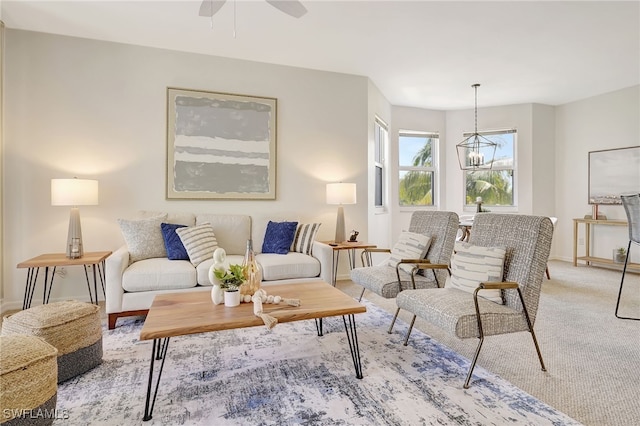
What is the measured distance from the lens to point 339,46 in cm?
386

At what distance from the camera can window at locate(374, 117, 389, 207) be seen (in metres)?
5.60

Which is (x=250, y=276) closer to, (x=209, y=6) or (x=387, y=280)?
(x=387, y=280)

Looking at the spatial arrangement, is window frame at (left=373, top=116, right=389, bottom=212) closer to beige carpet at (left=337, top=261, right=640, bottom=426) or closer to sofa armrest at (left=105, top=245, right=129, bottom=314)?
beige carpet at (left=337, top=261, right=640, bottom=426)

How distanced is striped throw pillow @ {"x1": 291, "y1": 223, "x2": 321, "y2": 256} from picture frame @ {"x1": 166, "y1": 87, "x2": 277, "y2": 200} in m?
0.68

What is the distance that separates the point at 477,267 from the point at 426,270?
671 mm

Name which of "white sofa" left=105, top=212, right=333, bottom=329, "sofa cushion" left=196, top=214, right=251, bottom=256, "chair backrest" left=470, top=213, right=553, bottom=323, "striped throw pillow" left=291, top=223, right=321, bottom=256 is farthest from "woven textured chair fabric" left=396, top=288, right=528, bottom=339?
"sofa cushion" left=196, top=214, right=251, bottom=256

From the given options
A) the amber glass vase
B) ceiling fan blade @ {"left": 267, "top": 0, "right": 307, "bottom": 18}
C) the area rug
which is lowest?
the area rug

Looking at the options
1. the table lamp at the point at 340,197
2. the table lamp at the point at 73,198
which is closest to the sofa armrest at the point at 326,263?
the table lamp at the point at 340,197

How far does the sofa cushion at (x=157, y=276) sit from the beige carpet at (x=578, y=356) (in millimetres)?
1736

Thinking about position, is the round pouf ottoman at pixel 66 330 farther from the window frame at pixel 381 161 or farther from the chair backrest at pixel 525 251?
the window frame at pixel 381 161

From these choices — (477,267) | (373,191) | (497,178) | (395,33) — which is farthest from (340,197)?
(497,178)

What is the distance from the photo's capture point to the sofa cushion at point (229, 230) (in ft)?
12.4

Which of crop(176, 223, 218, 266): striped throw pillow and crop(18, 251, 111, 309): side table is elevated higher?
crop(176, 223, 218, 266): striped throw pillow

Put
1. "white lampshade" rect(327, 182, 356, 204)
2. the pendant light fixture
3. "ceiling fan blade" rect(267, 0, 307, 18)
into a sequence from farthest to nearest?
the pendant light fixture → "white lampshade" rect(327, 182, 356, 204) → "ceiling fan blade" rect(267, 0, 307, 18)
